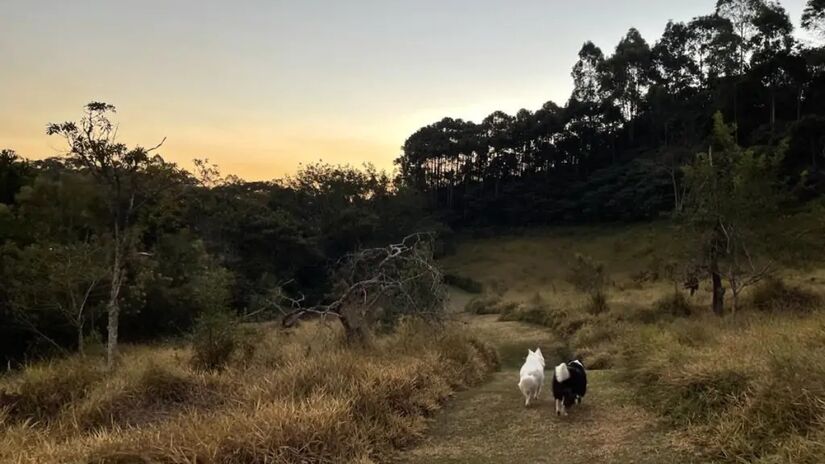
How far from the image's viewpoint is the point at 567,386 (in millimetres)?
7184

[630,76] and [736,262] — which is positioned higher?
[630,76]

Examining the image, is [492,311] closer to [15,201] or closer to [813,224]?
[813,224]

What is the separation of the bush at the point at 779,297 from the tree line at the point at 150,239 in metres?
12.7

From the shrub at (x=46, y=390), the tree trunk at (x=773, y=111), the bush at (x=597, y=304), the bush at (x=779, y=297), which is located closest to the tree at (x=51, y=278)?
the shrub at (x=46, y=390)

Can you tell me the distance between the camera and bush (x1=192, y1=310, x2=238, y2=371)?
31.2 feet

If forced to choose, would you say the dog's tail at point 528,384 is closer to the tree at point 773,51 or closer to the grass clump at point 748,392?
the grass clump at point 748,392

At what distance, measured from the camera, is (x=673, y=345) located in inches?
352

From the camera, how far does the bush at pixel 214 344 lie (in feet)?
31.2

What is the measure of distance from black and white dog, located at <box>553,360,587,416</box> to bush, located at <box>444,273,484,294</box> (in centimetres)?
3346

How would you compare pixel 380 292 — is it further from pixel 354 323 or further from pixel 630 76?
pixel 630 76

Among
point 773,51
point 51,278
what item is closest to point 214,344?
point 51,278

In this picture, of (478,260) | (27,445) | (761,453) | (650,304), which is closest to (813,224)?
(650,304)

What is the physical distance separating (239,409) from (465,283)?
37414 mm

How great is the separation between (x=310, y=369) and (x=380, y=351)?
3.04 m
